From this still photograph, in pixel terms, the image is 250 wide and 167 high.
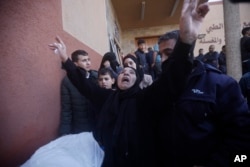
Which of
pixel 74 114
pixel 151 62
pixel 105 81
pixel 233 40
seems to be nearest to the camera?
pixel 74 114

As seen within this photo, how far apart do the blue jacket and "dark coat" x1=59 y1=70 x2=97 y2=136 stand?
1494 mm

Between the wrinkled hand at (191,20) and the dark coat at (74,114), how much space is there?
5.49 ft

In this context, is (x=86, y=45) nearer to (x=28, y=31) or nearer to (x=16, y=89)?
(x=28, y=31)

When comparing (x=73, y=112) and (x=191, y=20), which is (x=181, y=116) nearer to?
(x=191, y=20)

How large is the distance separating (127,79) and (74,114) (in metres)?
1.05

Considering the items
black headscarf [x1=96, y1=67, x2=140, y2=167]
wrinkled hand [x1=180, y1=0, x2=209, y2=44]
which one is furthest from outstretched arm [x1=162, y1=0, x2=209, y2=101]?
black headscarf [x1=96, y1=67, x2=140, y2=167]

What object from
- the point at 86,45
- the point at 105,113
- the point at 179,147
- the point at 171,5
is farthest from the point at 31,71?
the point at 171,5

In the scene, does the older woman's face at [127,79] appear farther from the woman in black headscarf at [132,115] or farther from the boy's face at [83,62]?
the boy's face at [83,62]

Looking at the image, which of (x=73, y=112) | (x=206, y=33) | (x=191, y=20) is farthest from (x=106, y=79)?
(x=206, y=33)

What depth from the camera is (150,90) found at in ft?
6.56

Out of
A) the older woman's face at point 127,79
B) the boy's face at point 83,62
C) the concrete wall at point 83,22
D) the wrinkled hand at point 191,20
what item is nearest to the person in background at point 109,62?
the concrete wall at point 83,22

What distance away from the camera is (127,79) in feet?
7.88

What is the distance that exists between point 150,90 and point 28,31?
4.72 ft

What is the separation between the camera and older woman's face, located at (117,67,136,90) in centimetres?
237
